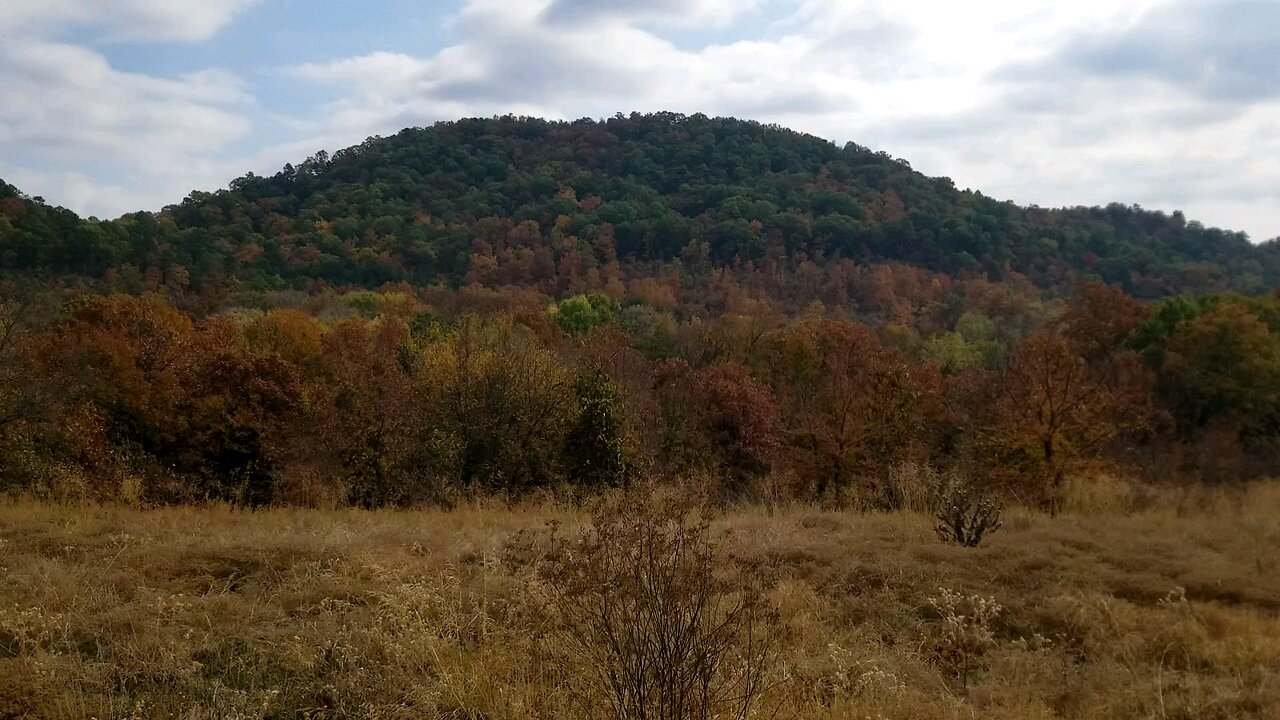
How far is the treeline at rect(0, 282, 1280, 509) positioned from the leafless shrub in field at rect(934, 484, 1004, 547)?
348 centimetres

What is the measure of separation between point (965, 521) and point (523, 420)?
1115 cm

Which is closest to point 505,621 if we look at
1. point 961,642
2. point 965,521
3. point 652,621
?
point 652,621

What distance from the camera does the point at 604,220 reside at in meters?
82.6

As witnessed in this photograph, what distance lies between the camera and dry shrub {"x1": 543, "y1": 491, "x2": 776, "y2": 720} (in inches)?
147

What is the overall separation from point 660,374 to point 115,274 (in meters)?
35.5

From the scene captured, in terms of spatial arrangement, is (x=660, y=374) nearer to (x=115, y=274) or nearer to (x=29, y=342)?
(x=29, y=342)

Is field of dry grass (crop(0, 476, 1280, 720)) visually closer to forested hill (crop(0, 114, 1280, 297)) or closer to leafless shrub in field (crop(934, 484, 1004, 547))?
leafless shrub in field (crop(934, 484, 1004, 547))

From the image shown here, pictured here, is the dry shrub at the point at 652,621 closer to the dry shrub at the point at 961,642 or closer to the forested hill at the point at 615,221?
the dry shrub at the point at 961,642

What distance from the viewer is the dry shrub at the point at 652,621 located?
373 centimetres

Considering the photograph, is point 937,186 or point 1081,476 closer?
point 1081,476

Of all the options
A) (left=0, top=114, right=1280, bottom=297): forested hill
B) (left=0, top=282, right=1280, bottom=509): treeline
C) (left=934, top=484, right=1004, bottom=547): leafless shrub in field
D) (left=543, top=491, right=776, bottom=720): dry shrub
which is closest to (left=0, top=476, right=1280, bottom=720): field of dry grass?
(left=934, top=484, right=1004, bottom=547): leafless shrub in field

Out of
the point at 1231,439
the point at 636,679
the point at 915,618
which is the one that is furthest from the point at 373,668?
the point at 1231,439

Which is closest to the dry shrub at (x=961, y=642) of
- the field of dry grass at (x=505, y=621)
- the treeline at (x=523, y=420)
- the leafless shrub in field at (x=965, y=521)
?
→ the field of dry grass at (x=505, y=621)

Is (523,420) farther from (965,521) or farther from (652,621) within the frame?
(652,621)
